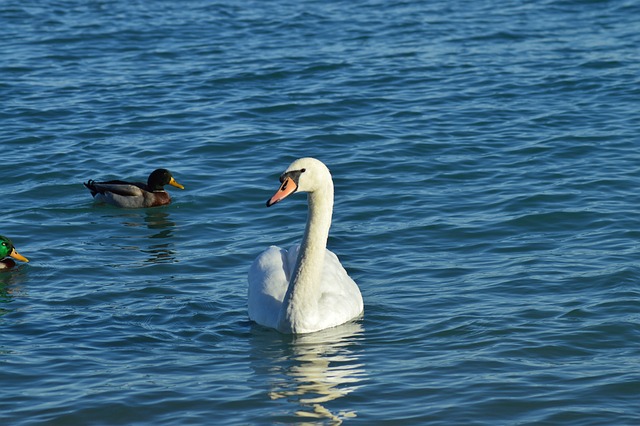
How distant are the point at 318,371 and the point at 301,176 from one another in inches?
60.2

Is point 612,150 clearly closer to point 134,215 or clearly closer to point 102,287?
point 134,215

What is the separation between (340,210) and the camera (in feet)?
45.0

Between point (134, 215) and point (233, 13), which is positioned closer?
point (134, 215)

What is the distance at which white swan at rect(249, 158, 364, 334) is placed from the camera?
9.75 meters

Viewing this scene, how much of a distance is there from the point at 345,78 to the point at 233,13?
20.8ft

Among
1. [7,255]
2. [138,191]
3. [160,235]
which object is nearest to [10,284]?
[7,255]

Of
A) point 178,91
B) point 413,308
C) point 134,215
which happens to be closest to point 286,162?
point 134,215

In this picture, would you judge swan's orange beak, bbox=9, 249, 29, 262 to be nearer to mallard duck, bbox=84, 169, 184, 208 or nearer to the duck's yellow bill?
mallard duck, bbox=84, 169, 184, 208

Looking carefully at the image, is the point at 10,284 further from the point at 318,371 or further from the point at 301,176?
the point at 318,371

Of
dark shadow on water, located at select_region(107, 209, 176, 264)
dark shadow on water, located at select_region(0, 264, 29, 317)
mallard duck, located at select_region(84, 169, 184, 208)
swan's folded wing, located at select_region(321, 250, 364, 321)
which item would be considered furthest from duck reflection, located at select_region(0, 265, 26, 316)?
swan's folded wing, located at select_region(321, 250, 364, 321)

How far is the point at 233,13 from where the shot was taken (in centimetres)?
2545

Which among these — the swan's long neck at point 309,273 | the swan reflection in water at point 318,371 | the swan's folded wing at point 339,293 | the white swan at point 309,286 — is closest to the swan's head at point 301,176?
the white swan at point 309,286

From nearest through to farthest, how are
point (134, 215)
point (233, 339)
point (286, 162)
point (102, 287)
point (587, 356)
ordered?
point (587, 356) → point (233, 339) → point (102, 287) → point (134, 215) → point (286, 162)

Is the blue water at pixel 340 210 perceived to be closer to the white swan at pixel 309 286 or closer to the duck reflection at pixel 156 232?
the duck reflection at pixel 156 232
